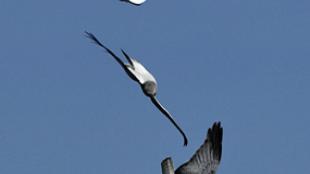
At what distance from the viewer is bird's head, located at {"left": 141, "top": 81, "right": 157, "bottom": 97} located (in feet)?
44.2

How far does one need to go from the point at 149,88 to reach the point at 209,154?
677cm

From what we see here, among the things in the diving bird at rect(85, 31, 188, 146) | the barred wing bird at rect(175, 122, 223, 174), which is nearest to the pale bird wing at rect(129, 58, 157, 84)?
the diving bird at rect(85, 31, 188, 146)

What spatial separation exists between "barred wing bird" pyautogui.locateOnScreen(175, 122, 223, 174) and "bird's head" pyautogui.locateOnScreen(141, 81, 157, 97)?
20.7ft

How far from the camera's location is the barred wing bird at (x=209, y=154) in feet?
64.7

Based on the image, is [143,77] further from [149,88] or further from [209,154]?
[209,154]

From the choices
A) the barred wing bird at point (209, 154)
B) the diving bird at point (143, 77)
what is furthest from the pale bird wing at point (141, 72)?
the barred wing bird at point (209, 154)

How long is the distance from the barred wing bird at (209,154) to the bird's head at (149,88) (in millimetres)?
6299

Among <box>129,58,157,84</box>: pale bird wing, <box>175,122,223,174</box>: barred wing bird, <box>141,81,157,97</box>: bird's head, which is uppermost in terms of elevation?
<box>175,122,223,174</box>: barred wing bird

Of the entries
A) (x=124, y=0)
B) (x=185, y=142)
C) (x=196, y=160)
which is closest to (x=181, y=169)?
(x=196, y=160)

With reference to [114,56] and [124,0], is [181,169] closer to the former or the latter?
[114,56]

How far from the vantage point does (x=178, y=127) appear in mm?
13828

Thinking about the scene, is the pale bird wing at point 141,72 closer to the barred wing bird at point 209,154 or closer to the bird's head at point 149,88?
the bird's head at point 149,88

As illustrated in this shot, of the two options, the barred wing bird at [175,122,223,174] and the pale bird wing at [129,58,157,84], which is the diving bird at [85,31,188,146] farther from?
the barred wing bird at [175,122,223,174]

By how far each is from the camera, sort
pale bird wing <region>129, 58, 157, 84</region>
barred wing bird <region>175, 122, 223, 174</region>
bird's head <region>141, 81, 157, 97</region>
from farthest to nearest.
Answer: barred wing bird <region>175, 122, 223, 174</region>, pale bird wing <region>129, 58, 157, 84</region>, bird's head <region>141, 81, 157, 97</region>
